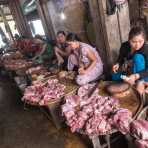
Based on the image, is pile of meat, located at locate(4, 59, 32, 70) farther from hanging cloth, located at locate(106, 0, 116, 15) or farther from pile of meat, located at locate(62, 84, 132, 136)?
pile of meat, located at locate(62, 84, 132, 136)

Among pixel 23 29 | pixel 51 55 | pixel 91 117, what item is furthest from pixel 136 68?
pixel 23 29

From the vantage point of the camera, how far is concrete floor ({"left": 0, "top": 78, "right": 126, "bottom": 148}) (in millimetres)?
3705

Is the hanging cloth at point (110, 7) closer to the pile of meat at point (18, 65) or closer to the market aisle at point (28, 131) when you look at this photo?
the market aisle at point (28, 131)

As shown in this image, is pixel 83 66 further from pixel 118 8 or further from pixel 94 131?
pixel 94 131

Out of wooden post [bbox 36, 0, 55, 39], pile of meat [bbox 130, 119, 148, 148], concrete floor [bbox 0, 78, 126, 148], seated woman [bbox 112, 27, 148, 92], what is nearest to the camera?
pile of meat [bbox 130, 119, 148, 148]

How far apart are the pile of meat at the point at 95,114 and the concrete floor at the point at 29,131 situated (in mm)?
921

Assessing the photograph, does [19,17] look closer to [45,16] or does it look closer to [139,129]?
[45,16]

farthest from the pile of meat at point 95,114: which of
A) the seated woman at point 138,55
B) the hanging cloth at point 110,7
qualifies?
the hanging cloth at point 110,7

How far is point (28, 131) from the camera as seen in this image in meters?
4.35

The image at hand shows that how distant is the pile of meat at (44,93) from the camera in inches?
141

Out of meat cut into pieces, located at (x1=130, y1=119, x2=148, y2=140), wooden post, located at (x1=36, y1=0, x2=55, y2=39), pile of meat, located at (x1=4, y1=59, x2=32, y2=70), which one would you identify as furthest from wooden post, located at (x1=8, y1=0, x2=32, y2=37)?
meat cut into pieces, located at (x1=130, y1=119, x2=148, y2=140)

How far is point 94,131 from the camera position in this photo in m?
2.43

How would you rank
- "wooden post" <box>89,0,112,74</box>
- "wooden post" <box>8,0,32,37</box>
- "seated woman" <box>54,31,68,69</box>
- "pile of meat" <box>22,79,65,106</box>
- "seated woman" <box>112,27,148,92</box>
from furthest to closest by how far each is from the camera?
"wooden post" <box>8,0,32,37</box> < "seated woman" <box>54,31,68,69</box> < "wooden post" <box>89,0,112,74</box> < "pile of meat" <box>22,79,65,106</box> < "seated woman" <box>112,27,148,92</box>

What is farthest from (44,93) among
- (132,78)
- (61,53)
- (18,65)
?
(18,65)
